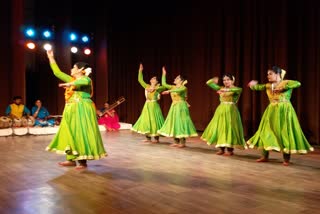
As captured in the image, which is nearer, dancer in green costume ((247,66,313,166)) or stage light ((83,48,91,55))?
dancer in green costume ((247,66,313,166))

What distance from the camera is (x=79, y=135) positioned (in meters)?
4.15

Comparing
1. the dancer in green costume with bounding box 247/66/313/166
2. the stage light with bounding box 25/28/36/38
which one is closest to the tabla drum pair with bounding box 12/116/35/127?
the stage light with bounding box 25/28/36/38

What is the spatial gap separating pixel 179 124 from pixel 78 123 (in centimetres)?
232

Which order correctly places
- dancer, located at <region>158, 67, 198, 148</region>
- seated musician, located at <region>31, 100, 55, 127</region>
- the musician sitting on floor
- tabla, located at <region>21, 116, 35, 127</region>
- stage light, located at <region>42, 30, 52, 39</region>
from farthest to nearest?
stage light, located at <region>42, 30, 52, 39</region> < the musician sitting on floor < seated musician, located at <region>31, 100, 55, 127</region> < tabla, located at <region>21, 116, 35, 127</region> < dancer, located at <region>158, 67, 198, 148</region>

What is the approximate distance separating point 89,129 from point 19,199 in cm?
128

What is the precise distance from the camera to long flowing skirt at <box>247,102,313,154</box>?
14.8 feet

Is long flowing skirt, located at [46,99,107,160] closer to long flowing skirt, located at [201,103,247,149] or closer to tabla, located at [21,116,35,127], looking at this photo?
long flowing skirt, located at [201,103,247,149]

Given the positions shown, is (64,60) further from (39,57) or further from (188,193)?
(188,193)

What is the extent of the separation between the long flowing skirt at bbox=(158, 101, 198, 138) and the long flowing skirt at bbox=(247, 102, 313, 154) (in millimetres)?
1687

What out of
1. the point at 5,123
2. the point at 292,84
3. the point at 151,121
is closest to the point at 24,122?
the point at 5,123

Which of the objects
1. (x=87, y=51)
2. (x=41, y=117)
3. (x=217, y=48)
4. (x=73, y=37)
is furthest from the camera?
(x=87, y=51)

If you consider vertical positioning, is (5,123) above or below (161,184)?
above

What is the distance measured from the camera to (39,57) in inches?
437

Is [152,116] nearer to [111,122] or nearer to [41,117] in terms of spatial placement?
[111,122]
